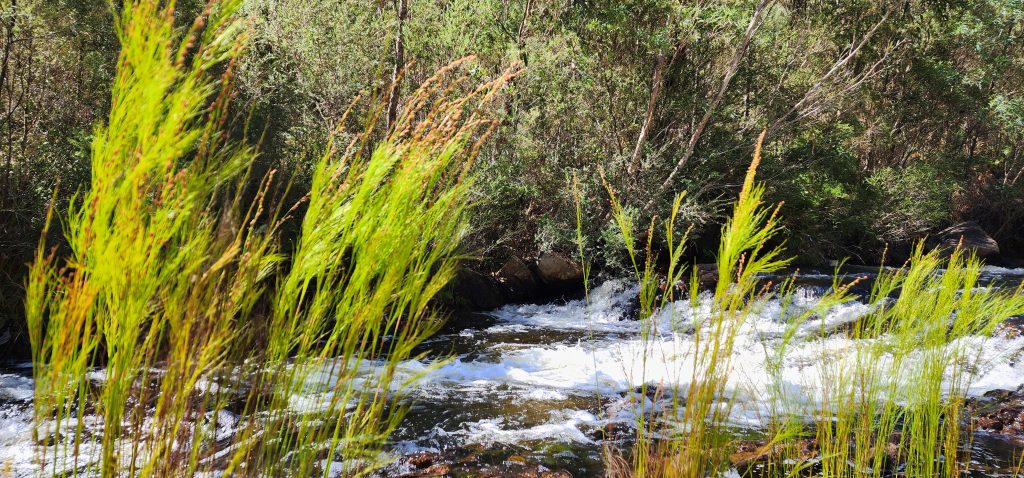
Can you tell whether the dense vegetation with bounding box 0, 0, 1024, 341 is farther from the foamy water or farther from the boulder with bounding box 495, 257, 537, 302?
the foamy water

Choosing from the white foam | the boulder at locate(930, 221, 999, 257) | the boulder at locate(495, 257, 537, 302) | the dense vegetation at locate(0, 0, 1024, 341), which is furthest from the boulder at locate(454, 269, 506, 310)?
the boulder at locate(930, 221, 999, 257)

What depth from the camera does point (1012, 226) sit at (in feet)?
64.9

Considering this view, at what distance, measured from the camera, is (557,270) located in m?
12.5

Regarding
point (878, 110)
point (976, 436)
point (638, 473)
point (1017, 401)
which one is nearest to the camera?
point (638, 473)

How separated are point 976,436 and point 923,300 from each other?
3.34 meters

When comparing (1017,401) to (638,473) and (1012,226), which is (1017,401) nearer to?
(638,473)

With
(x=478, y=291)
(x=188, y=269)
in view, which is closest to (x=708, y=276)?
(x=478, y=291)

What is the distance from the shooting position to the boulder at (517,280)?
1219 centimetres

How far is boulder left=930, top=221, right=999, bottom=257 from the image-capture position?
16312 millimetres

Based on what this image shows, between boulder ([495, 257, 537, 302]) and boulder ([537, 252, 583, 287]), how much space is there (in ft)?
0.82

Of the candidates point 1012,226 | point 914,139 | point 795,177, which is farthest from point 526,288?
point 1012,226

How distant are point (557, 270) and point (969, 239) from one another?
11.5 m

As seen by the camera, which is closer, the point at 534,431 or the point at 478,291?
the point at 534,431

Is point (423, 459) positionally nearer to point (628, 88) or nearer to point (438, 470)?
point (438, 470)
